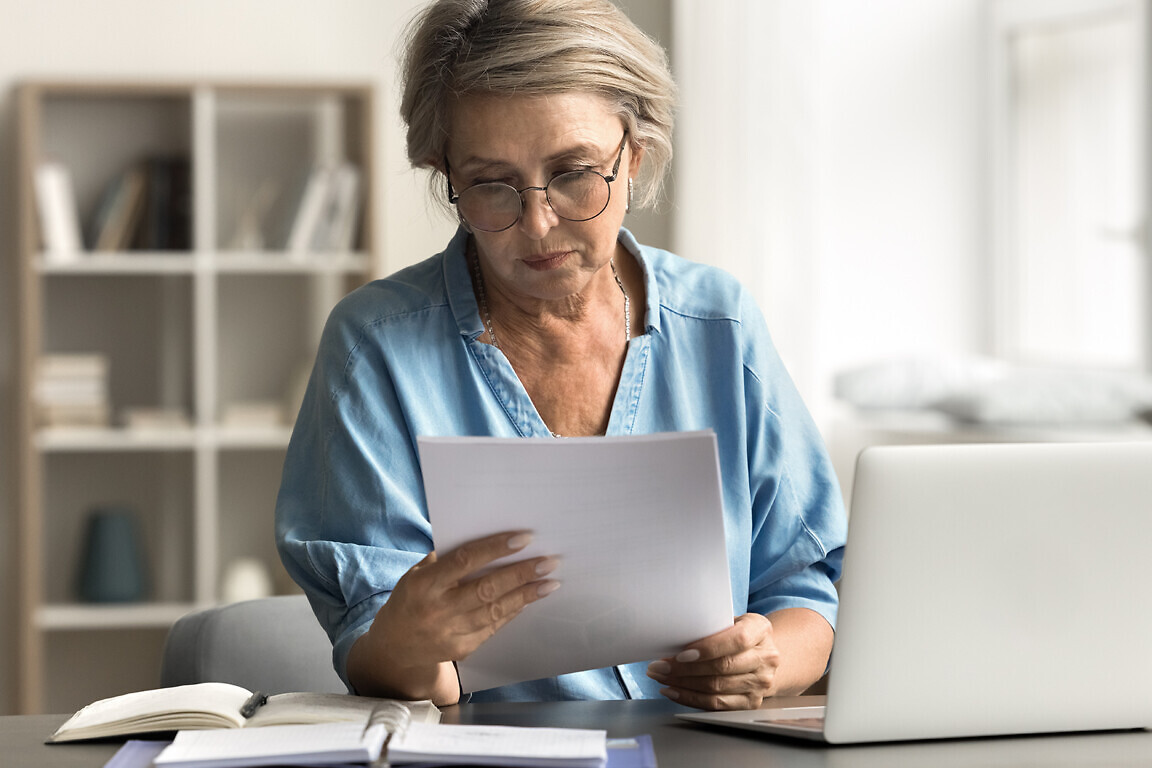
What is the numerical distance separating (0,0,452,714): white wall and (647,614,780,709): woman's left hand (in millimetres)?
2473

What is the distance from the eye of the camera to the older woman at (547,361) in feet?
4.03

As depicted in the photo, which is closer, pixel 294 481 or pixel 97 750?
pixel 97 750

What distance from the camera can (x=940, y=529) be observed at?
3.01 feet

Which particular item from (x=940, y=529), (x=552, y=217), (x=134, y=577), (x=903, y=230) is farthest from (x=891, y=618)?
(x=903, y=230)

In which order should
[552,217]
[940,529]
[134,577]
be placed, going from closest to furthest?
[940,529]
[552,217]
[134,577]

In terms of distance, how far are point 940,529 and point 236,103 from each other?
299 cm

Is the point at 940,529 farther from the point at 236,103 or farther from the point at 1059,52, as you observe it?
the point at 1059,52

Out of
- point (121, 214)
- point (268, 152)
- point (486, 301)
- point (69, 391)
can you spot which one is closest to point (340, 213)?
point (268, 152)

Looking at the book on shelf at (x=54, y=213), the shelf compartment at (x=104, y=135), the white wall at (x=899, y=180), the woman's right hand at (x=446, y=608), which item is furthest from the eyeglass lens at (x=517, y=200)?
the white wall at (x=899, y=180)

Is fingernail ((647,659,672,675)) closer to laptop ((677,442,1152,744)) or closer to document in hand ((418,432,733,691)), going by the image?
document in hand ((418,432,733,691))

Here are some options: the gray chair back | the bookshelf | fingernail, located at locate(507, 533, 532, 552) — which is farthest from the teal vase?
fingernail, located at locate(507, 533, 532, 552)

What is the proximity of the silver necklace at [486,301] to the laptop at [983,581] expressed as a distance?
56 cm

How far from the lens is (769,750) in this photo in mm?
956

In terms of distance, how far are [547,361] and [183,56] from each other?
2.54m
